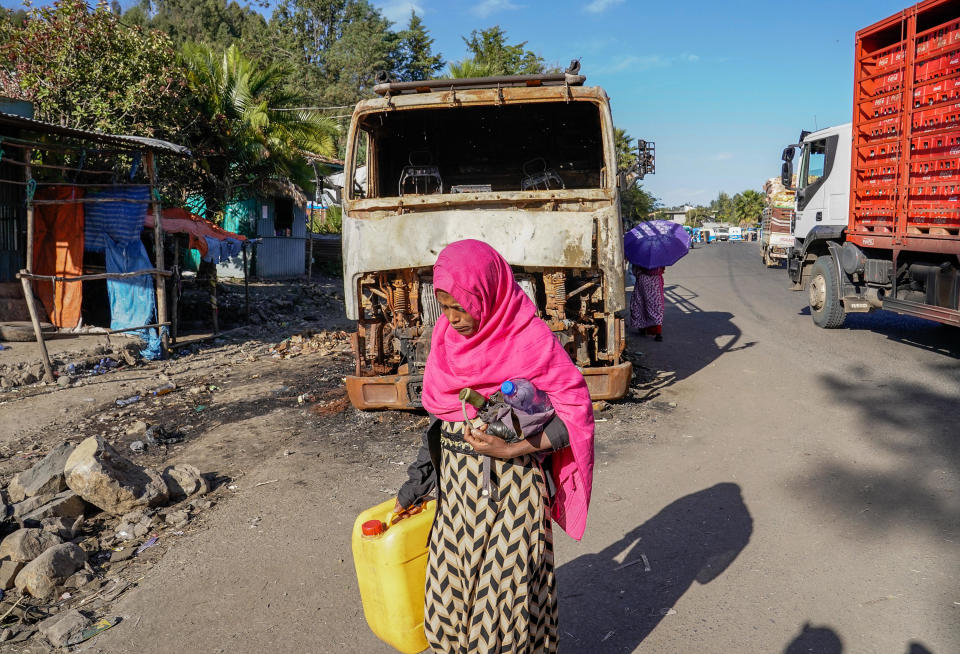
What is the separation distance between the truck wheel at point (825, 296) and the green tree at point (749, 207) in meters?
76.5

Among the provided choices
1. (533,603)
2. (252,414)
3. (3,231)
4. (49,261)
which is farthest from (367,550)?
(3,231)

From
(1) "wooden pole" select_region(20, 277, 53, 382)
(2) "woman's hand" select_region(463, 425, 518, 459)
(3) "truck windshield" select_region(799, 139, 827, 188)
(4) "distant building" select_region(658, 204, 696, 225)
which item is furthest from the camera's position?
(4) "distant building" select_region(658, 204, 696, 225)

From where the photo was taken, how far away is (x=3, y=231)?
11.0m

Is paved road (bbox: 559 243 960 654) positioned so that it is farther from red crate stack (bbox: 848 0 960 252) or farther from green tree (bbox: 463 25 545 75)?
green tree (bbox: 463 25 545 75)

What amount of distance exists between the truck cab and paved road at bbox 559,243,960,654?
2869 millimetres

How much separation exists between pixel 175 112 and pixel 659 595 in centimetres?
1366

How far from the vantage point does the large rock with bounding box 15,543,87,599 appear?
10.9 feet

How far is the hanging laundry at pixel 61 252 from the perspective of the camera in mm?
9758

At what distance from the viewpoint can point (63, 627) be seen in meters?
2.96

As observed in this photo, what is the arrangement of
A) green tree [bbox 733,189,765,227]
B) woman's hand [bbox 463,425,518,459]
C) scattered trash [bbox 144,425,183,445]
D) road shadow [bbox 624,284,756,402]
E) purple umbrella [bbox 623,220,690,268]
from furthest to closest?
green tree [bbox 733,189,765,227] < purple umbrella [bbox 623,220,690,268] < road shadow [bbox 624,284,756,402] < scattered trash [bbox 144,425,183,445] < woman's hand [bbox 463,425,518,459]

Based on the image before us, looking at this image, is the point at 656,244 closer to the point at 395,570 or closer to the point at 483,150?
the point at 483,150

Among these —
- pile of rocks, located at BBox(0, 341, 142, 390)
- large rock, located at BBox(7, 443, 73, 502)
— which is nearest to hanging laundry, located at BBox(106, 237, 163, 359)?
pile of rocks, located at BBox(0, 341, 142, 390)

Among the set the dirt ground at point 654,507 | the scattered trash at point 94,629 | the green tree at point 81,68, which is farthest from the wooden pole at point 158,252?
the scattered trash at point 94,629

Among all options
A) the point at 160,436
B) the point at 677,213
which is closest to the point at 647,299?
the point at 160,436
